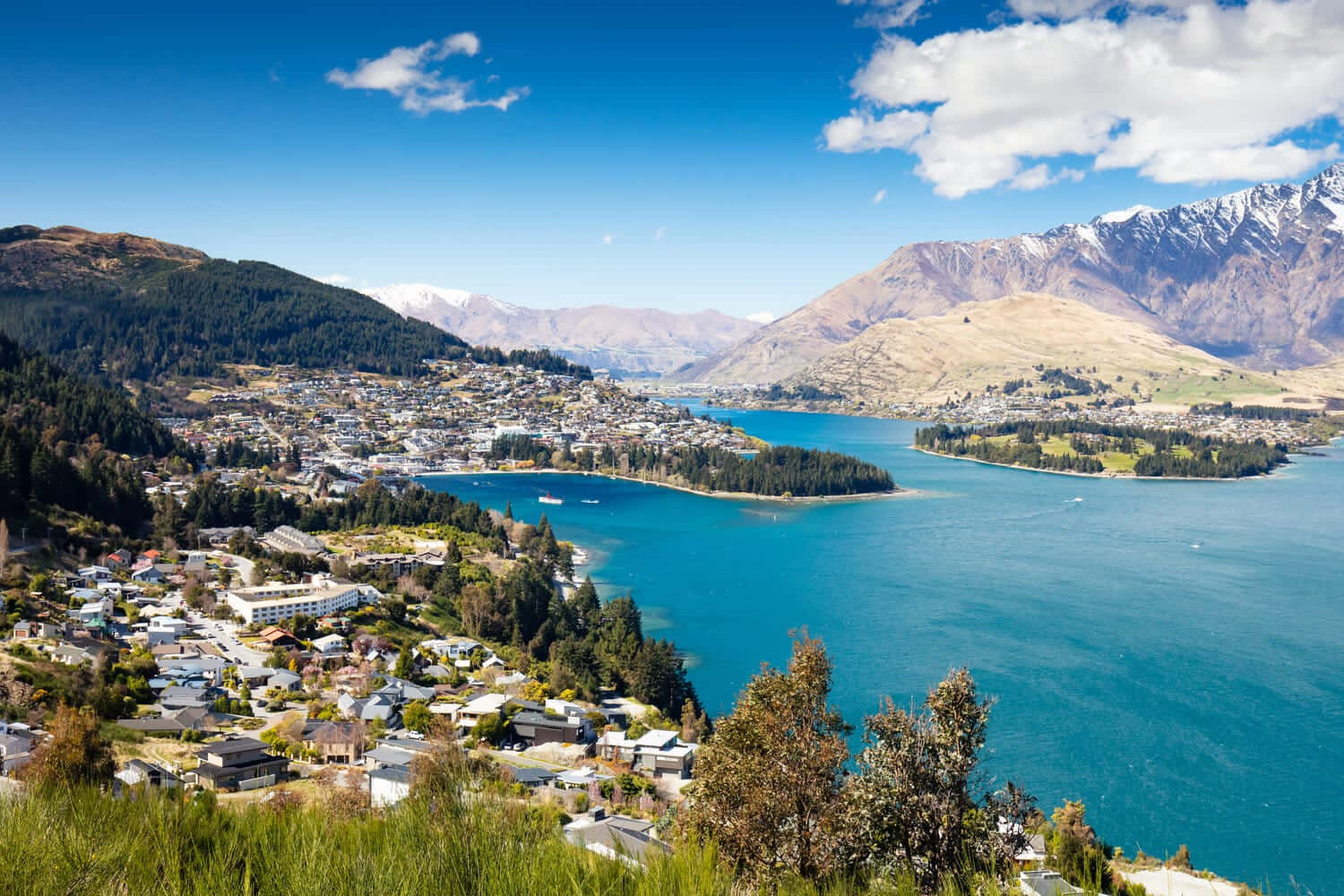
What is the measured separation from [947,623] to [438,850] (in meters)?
24.1

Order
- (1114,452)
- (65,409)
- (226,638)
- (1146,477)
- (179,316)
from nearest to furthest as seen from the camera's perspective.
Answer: (226,638) → (65,409) → (1146,477) → (1114,452) → (179,316)

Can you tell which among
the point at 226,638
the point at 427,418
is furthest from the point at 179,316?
the point at 226,638

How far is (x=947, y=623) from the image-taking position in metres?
24.4

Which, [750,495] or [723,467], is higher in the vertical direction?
[723,467]

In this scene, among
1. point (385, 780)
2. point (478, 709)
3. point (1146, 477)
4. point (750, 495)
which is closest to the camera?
point (385, 780)

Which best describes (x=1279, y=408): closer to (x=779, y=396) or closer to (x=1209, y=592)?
(x=779, y=396)

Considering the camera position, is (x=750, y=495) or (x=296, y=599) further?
(x=750, y=495)

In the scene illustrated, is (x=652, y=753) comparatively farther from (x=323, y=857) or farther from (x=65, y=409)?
(x=65, y=409)

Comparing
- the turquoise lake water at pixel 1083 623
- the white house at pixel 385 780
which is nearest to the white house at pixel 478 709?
the white house at pixel 385 780

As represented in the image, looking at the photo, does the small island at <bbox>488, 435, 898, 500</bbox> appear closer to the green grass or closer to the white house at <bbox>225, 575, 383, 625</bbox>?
the white house at <bbox>225, 575, 383, 625</bbox>

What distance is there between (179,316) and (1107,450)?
3046 inches

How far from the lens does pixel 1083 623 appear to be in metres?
24.5

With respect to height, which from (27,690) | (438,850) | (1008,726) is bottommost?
(1008,726)

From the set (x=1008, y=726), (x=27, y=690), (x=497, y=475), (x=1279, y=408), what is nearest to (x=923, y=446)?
(x=497, y=475)
